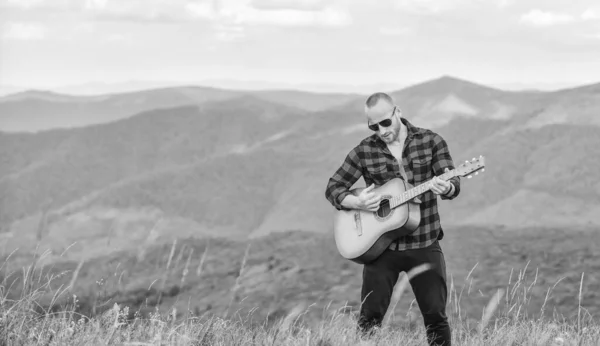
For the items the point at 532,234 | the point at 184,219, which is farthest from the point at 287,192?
the point at 532,234

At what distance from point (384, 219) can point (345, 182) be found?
0.31m

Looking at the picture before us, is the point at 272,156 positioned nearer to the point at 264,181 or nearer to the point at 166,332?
the point at 264,181

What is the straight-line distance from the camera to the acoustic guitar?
16.2 ft

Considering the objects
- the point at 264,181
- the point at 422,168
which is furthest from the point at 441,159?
the point at 264,181

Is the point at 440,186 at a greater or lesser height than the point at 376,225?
greater

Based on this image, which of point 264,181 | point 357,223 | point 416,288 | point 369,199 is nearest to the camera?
point 416,288

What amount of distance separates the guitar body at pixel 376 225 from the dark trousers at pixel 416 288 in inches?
3.0

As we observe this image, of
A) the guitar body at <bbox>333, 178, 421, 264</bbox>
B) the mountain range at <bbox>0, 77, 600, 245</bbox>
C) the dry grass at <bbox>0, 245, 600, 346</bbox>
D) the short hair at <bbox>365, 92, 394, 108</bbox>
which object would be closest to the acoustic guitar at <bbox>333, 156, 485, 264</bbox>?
the guitar body at <bbox>333, 178, 421, 264</bbox>

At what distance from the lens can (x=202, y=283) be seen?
611 inches

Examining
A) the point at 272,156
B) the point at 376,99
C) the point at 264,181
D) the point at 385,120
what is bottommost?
the point at 264,181

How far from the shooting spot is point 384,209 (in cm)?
521

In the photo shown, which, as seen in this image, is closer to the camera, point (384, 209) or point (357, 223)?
point (384, 209)

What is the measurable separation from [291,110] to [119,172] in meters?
11.2

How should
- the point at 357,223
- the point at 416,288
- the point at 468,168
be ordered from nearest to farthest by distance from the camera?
the point at 468,168 → the point at 416,288 → the point at 357,223
